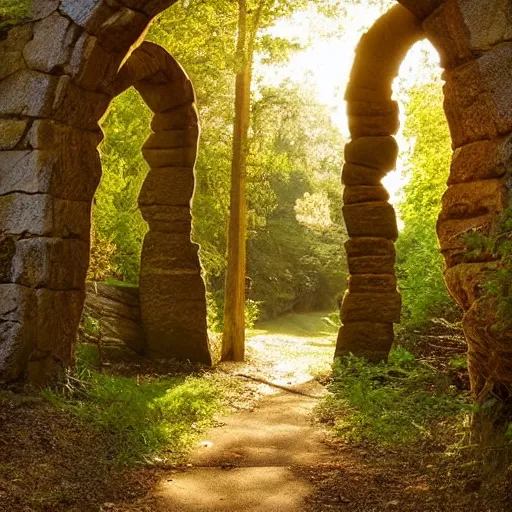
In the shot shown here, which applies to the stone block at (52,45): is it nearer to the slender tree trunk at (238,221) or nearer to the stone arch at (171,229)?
the stone arch at (171,229)

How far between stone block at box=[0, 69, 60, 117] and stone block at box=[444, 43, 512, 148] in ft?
13.1

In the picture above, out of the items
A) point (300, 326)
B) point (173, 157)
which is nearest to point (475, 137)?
point (173, 157)

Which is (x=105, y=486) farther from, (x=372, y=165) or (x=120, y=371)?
(x=372, y=165)

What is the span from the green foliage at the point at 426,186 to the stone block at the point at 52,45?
808 centimetres

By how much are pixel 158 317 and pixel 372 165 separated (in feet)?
14.6

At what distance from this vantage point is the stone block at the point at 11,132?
22.9ft

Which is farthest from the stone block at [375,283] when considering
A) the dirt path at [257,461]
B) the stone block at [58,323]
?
the stone block at [58,323]

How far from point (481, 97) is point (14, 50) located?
486 centimetres

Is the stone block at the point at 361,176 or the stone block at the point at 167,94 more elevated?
the stone block at the point at 167,94

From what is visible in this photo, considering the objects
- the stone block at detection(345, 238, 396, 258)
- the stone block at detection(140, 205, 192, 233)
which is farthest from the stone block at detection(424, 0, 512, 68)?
the stone block at detection(140, 205, 192, 233)

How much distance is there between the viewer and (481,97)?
5.84 meters

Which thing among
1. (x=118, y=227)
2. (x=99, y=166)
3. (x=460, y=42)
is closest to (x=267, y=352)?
(x=118, y=227)

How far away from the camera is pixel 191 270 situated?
11.5 meters

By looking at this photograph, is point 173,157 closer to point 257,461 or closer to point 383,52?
point 383,52
